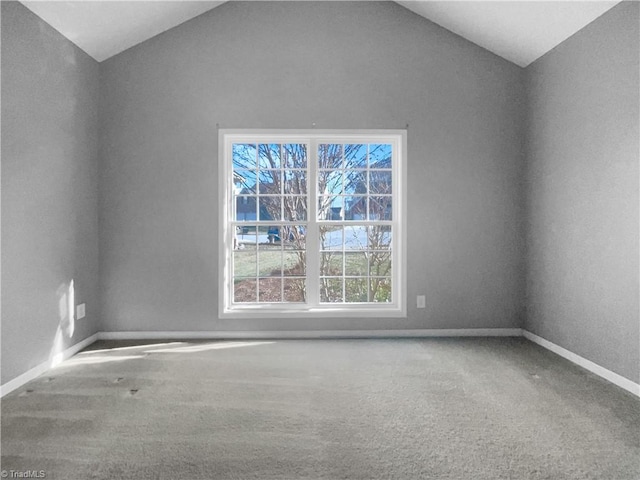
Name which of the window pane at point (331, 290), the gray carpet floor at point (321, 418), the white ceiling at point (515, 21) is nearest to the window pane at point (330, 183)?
the window pane at point (331, 290)

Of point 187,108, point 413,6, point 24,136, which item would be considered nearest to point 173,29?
point 187,108

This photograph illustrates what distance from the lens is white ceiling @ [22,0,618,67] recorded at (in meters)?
3.18

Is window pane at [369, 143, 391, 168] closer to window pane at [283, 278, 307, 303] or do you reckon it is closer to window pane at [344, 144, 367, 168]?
window pane at [344, 144, 367, 168]

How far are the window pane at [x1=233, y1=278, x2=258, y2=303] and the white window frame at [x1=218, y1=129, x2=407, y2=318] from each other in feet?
0.18

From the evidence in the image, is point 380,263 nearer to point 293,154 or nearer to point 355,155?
point 355,155

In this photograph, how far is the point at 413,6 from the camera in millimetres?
3971

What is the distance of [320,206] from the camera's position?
166 inches

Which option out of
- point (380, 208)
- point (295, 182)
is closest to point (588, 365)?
point (380, 208)

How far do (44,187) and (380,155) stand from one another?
9.48 feet

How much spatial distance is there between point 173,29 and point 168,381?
317cm

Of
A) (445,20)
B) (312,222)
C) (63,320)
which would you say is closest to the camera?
(63,320)

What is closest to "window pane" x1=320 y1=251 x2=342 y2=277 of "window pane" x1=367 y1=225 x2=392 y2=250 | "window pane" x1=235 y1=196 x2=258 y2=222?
"window pane" x1=367 y1=225 x2=392 y2=250

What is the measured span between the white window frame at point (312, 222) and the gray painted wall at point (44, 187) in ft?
3.84

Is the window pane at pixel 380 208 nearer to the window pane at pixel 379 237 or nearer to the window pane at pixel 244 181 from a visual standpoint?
the window pane at pixel 379 237
